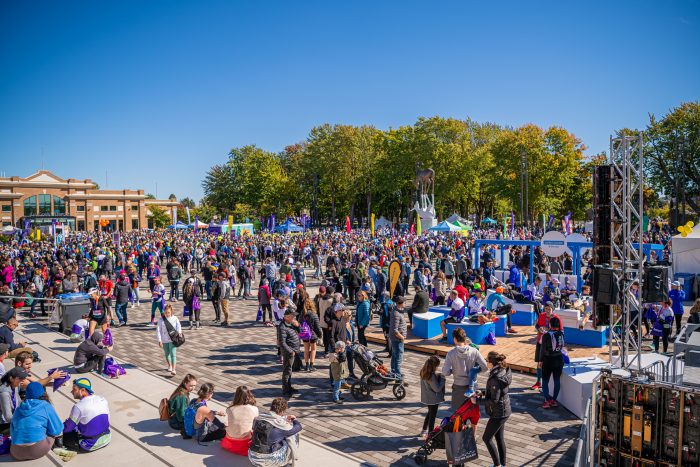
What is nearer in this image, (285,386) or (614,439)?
(614,439)

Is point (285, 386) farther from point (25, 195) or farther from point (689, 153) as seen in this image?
point (25, 195)

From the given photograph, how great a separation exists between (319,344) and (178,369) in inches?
144

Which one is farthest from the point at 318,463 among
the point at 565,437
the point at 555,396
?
the point at 555,396

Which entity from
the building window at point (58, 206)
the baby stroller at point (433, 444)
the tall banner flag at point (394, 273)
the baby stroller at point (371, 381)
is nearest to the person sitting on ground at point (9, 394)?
the baby stroller at point (371, 381)

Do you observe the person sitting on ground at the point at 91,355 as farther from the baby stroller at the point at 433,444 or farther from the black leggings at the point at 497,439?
the black leggings at the point at 497,439

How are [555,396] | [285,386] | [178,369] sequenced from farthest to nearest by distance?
[178,369], [285,386], [555,396]

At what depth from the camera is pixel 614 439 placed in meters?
6.23

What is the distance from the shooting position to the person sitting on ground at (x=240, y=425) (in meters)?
6.42

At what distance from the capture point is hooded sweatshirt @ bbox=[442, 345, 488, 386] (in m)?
6.70

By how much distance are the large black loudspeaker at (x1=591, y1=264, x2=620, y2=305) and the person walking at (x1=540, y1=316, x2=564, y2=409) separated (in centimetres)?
91

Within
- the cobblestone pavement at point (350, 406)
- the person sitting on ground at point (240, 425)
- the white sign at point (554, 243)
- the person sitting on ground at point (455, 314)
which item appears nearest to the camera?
the person sitting on ground at point (240, 425)

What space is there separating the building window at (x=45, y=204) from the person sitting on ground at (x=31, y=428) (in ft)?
264

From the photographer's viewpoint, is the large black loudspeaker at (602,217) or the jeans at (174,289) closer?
the large black loudspeaker at (602,217)

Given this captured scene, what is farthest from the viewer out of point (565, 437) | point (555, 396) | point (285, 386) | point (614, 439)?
point (285, 386)
